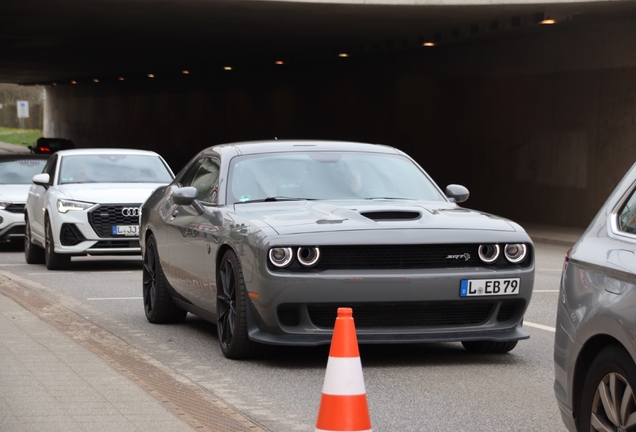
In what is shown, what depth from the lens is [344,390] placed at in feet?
14.8

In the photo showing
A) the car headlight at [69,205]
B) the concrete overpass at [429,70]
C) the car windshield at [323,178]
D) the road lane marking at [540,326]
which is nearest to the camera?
the car windshield at [323,178]

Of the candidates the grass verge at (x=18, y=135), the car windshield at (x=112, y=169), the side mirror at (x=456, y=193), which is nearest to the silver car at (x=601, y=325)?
the side mirror at (x=456, y=193)

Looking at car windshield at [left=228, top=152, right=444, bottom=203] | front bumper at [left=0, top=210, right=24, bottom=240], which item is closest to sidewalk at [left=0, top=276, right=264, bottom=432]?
car windshield at [left=228, top=152, right=444, bottom=203]

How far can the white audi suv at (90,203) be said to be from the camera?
15023 millimetres

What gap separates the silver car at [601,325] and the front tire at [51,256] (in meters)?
11.3

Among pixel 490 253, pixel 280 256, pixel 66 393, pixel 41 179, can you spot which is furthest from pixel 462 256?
pixel 41 179

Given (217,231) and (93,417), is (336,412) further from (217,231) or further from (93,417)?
(217,231)

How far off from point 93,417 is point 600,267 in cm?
266

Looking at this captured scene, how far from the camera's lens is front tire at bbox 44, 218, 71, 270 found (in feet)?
50.1

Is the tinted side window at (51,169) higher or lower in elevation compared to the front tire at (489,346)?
higher

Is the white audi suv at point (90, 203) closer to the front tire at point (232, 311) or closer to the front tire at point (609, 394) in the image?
the front tire at point (232, 311)

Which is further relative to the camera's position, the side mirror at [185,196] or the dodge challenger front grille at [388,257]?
the side mirror at [185,196]

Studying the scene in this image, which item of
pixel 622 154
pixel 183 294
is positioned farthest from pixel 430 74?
pixel 183 294

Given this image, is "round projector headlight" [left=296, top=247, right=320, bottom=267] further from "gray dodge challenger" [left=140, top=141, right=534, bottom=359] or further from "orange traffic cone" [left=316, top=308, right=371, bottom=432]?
"orange traffic cone" [left=316, top=308, right=371, bottom=432]
